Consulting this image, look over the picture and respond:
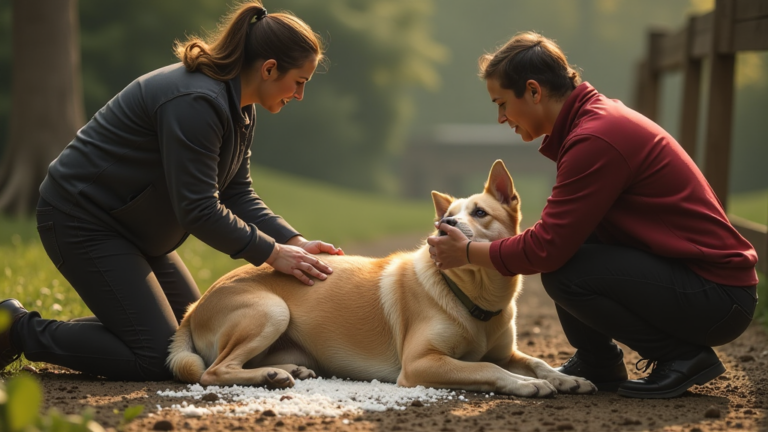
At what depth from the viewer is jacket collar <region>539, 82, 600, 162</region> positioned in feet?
13.2

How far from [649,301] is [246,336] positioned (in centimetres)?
213

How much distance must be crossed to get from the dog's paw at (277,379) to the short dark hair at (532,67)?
1.90 m

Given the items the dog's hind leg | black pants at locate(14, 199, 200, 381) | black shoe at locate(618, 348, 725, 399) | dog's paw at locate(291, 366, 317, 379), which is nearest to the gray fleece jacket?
black pants at locate(14, 199, 200, 381)

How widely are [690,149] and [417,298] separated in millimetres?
5414

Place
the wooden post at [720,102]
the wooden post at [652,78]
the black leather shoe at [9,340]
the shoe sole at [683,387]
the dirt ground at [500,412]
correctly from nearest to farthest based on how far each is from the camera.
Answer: the dirt ground at [500,412], the shoe sole at [683,387], the black leather shoe at [9,340], the wooden post at [720,102], the wooden post at [652,78]

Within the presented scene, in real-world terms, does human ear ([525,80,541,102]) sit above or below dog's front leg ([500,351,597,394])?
above

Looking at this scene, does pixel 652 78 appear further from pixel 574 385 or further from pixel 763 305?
pixel 574 385

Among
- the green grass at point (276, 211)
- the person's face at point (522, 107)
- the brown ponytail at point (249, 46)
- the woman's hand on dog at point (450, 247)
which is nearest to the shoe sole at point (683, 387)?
the woman's hand on dog at point (450, 247)

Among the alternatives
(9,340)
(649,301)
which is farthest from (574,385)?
(9,340)

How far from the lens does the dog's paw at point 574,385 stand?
412 centimetres

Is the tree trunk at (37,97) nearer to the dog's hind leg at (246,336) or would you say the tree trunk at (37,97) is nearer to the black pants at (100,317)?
the black pants at (100,317)

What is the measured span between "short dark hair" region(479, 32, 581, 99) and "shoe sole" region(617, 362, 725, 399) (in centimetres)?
157

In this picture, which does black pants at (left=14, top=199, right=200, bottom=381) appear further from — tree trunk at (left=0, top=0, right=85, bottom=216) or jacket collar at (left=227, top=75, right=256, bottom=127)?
tree trunk at (left=0, top=0, right=85, bottom=216)

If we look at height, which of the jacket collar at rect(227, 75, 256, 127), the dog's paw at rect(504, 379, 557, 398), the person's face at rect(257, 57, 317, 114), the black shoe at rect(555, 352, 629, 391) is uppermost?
the person's face at rect(257, 57, 317, 114)
